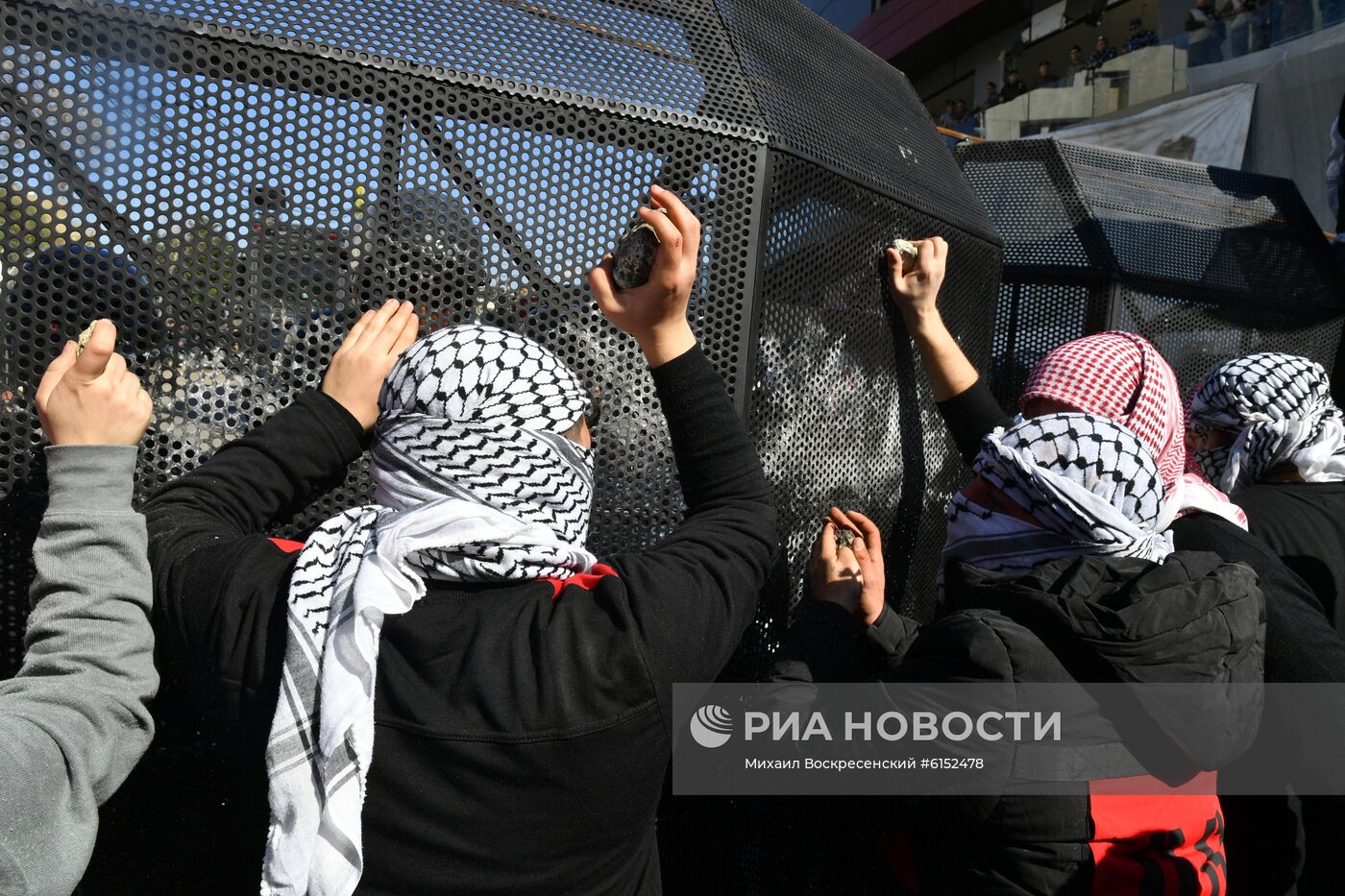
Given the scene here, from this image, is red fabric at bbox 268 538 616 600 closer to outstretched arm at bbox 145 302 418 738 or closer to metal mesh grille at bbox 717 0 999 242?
outstretched arm at bbox 145 302 418 738

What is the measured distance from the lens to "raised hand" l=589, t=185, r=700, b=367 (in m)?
1.53

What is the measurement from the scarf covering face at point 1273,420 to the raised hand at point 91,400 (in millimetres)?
2895

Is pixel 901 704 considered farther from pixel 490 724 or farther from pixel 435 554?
pixel 435 554

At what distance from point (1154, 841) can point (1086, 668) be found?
321mm

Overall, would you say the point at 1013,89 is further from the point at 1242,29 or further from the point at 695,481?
the point at 695,481

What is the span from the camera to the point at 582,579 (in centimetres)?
145

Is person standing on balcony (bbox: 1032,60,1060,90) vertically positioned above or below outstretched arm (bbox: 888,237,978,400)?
above

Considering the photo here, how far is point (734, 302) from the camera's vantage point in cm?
197

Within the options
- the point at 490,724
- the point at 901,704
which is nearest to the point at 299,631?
the point at 490,724

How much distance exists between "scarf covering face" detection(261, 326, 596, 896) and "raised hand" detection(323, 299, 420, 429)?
0.18m

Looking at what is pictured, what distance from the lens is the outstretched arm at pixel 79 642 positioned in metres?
1.12

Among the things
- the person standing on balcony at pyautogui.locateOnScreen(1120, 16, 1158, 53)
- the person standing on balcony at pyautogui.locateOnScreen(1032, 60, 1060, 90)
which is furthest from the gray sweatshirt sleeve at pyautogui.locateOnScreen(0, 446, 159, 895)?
the person standing on balcony at pyautogui.locateOnScreen(1032, 60, 1060, 90)

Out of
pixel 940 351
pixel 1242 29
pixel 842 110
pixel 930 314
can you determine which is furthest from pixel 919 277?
pixel 1242 29

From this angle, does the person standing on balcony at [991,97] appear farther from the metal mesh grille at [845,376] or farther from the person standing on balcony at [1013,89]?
the metal mesh grille at [845,376]
